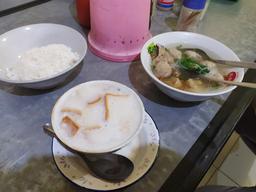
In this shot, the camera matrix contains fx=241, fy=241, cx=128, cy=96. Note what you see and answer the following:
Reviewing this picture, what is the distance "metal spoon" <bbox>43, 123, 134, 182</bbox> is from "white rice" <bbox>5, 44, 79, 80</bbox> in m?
0.22

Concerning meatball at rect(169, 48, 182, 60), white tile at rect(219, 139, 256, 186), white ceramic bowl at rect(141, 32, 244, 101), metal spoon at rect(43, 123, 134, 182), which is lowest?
white tile at rect(219, 139, 256, 186)

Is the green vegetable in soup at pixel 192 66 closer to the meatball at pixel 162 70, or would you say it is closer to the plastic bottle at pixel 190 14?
the meatball at pixel 162 70

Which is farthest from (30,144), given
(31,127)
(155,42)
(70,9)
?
(70,9)

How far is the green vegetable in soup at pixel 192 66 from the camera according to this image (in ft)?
2.01

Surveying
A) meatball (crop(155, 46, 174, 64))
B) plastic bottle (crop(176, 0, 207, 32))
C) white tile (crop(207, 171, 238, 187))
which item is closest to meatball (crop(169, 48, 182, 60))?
meatball (crop(155, 46, 174, 64))

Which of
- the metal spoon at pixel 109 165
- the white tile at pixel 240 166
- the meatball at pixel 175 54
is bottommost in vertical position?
the white tile at pixel 240 166

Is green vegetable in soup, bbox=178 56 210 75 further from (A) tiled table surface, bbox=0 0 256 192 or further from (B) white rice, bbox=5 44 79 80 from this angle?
(B) white rice, bbox=5 44 79 80

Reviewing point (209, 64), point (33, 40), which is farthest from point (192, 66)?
point (33, 40)

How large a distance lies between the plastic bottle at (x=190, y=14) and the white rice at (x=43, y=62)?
0.42 meters

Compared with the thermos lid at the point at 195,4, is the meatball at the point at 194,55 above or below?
below

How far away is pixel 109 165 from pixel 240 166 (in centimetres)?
104

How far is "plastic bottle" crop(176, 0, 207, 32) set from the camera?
795mm

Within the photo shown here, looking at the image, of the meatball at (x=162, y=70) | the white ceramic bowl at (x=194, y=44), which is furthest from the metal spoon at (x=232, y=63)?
the meatball at (x=162, y=70)

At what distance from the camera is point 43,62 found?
613 mm
